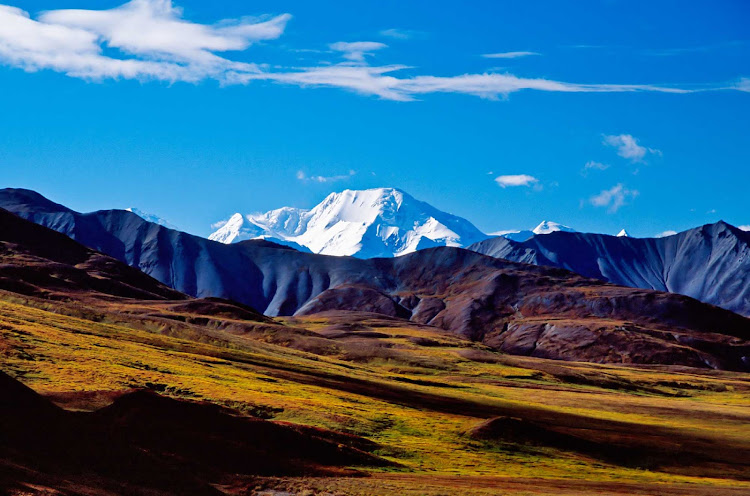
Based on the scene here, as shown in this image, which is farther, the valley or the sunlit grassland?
the sunlit grassland

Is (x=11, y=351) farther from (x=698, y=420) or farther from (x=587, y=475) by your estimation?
(x=698, y=420)

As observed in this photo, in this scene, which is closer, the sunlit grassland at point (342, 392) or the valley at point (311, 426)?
the valley at point (311, 426)

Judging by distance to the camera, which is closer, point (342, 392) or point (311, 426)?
point (311, 426)

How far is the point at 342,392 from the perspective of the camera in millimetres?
105750

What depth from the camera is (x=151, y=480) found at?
49.2m

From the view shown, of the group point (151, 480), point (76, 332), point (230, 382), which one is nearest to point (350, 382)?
point (230, 382)

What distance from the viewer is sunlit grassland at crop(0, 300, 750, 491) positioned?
73875 millimetres

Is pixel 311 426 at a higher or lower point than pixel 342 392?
higher

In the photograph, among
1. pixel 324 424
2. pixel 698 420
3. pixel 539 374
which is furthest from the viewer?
pixel 539 374

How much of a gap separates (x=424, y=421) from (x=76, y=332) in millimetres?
53902

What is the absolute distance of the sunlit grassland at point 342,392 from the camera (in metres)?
73.9

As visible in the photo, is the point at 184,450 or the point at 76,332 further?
the point at 76,332

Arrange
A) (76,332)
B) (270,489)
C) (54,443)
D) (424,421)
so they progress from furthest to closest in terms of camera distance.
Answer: (76,332), (424,421), (270,489), (54,443)

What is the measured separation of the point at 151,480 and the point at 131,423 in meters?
9.67
